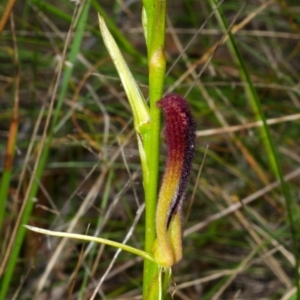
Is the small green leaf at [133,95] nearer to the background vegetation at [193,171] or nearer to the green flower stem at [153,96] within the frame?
the green flower stem at [153,96]

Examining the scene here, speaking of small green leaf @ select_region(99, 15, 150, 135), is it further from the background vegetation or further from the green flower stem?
the background vegetation

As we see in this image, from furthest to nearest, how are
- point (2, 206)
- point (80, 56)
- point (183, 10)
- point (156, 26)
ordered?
point (183, 10) < point (80, 56) < point (2, 206) < point (156, 26)

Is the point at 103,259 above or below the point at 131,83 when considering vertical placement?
below

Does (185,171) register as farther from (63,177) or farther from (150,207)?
(63,177)

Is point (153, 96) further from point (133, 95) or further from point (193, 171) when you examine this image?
point (193, 171)

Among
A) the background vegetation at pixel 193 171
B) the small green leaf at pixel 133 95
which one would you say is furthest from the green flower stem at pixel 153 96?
the background vegetation at pixel 193 171

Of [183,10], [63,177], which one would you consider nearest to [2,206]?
[63,177]

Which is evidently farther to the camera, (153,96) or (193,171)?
(193,171)

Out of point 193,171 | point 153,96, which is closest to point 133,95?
point 153,96
